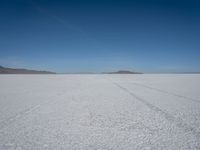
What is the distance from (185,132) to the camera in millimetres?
2553

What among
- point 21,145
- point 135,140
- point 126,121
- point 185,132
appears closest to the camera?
point 21,145

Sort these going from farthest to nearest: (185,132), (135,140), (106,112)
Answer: (106,112) < (185,132) < (135,140)

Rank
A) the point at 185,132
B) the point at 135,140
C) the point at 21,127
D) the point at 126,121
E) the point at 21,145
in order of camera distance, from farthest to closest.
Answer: the point at 126,121 < the point at 21,127 < the point at 185,132 < the point at 135,140 < the point at 21,145

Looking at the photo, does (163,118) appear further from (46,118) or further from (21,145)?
(21,145)

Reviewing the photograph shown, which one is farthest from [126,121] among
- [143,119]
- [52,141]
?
[52,141]

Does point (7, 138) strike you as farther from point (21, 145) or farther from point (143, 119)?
point (143, 119)

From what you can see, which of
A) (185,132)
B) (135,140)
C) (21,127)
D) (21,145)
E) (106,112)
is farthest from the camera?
(106,112)

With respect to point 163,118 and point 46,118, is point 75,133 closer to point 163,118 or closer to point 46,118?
point 46,118

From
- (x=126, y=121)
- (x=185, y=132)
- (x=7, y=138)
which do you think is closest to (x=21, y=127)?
(x=7, y=138)

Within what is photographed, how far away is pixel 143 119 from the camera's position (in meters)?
3.28

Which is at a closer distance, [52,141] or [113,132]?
[52,141]

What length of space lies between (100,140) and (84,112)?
5.25 ft

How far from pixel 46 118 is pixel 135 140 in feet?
5.51

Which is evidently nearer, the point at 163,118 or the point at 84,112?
the point at 163,118
